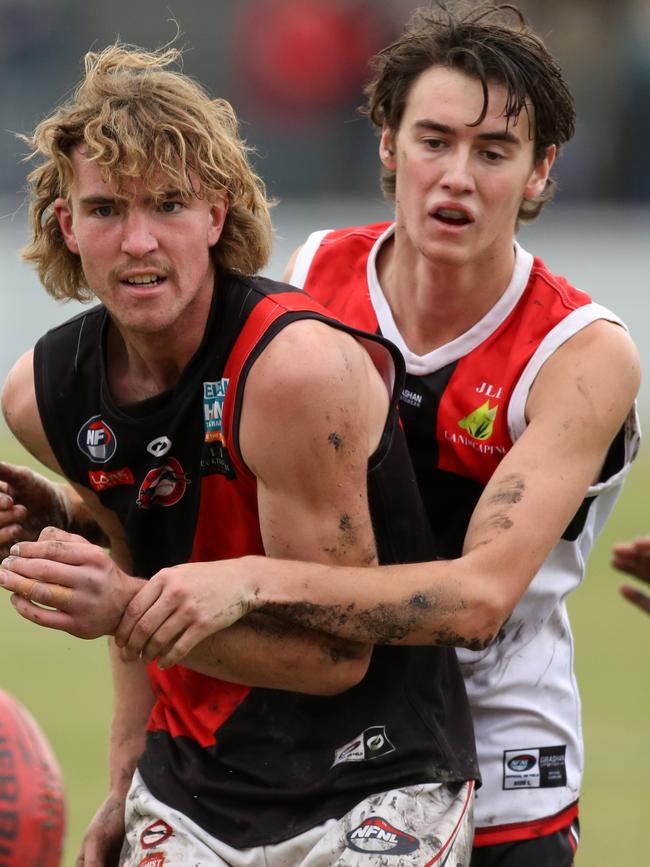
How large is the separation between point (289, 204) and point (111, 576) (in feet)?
42.0

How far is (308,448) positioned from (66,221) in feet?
3.73

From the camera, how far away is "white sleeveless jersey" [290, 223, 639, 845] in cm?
452

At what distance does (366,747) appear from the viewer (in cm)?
392

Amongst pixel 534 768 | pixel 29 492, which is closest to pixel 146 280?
pixel 29 492

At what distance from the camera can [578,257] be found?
1531cm

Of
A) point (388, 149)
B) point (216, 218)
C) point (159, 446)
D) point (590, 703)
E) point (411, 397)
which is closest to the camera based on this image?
point (159, 446)

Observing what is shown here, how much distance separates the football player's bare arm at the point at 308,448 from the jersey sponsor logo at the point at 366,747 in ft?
0.78

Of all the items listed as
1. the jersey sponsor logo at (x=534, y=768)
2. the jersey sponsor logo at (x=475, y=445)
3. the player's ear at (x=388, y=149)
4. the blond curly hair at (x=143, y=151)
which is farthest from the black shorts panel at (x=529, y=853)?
the player's ear at (x=388, y=149)

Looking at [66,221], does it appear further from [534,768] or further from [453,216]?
[534,768]

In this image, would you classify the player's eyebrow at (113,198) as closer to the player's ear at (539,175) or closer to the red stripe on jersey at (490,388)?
the red stripe on jersey at (490,388)

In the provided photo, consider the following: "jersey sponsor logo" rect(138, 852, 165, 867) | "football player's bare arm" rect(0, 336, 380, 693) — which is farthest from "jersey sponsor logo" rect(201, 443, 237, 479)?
"jersey sponsor logo" rect(138, 852, 165, 867)

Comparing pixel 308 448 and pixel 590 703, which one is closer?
pixel 308 448

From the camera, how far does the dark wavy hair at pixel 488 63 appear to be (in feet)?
15.7

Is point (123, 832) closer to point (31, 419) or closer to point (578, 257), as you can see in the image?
point (31, 419)
